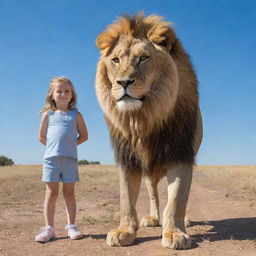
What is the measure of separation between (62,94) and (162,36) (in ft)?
4.14

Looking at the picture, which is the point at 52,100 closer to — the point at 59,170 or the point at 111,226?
the point at 59,170

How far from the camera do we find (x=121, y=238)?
382 cm

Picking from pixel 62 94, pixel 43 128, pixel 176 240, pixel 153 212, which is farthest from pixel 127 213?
pixel 62 94

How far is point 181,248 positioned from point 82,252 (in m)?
0.87

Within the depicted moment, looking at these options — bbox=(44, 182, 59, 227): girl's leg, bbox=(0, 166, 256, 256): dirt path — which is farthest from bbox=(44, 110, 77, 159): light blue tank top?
bbox=(0, 166, 256, 256): dirt path

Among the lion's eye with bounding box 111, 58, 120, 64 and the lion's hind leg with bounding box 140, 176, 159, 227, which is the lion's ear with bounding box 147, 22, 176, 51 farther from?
the lion's hind leg with bounding box 140, 176, 159, 227

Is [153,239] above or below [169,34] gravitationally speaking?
below

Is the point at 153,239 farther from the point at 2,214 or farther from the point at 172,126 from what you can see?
the point at 2,214

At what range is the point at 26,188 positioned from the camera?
9.55 m

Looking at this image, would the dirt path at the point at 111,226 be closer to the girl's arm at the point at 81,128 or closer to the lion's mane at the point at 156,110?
the lion's mane at the point at 156,110

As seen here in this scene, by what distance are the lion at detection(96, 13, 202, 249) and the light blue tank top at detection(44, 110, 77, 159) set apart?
0.46 meters

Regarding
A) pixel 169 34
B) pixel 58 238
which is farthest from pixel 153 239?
pixel 169 34

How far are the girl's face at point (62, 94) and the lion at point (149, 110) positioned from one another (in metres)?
0.58

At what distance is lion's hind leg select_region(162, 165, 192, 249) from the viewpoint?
366 centimetres
